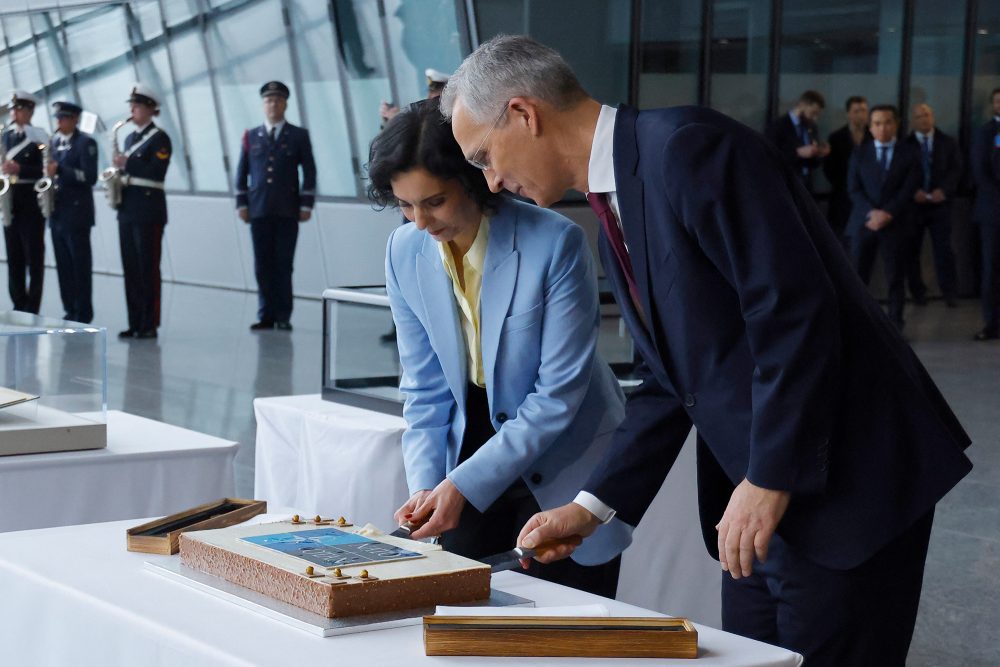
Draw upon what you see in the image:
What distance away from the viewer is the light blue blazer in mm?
2357

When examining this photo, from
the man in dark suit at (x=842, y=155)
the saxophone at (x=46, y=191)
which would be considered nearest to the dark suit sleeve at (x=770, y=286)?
the saxophone at (x=46, y=191)

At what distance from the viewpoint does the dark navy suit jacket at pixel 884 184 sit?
33.3ft

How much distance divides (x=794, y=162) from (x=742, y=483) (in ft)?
36.4

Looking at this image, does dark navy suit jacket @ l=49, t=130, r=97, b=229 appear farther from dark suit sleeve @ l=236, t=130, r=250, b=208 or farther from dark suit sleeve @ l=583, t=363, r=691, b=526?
dark suit sleeve @ l=583, t=363, r=691, b=526

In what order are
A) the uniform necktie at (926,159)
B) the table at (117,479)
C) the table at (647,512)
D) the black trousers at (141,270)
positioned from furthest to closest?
the uniform necktie at (926,159) < the black trousers at (141,270) < the table at (647,512) < the table at (117,479)

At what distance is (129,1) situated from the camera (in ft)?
51.1

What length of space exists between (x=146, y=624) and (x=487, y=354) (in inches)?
38.8

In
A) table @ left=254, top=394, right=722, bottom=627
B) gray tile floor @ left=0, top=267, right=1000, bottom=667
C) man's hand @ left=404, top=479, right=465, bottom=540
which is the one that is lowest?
gray tile floor @ left=0, top=267, right=1000, bottom=667

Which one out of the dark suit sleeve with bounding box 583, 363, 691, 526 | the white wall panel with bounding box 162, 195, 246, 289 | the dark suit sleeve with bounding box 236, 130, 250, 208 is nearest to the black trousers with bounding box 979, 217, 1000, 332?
the dark suit sleeve with bounding box 236, 130, 250, 208

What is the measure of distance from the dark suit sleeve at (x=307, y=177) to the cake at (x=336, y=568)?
8948mm

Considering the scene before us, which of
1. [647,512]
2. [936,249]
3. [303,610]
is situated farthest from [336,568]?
[936,249]

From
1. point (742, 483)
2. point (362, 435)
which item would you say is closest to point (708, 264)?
point (742, 483)

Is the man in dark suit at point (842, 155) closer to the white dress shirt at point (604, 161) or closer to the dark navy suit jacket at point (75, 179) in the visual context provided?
the dark navy suit jacket at point (75, 179)

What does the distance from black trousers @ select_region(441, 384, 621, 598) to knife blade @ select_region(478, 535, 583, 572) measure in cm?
48
